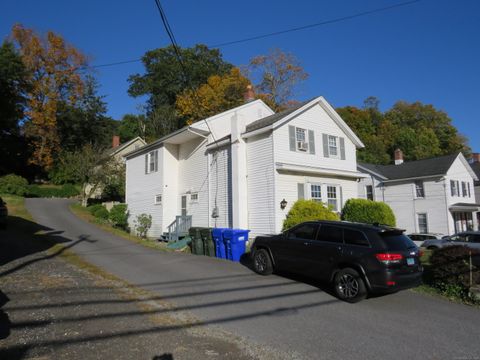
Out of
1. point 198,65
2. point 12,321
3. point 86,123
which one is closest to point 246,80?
point 198,65

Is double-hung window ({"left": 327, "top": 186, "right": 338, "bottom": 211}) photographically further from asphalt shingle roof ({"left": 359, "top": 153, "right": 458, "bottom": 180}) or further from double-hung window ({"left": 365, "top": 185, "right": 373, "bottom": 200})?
double-hung window ({"left": 365, "top": 185, "right": 373, "bottom": 200})

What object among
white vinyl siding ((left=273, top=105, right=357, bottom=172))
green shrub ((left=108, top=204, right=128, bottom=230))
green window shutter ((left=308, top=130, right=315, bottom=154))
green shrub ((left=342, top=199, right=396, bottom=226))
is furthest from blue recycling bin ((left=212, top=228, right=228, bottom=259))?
green shrub ((left=108, top=204, right=128, bottom=230))

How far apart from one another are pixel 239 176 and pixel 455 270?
9993 millimetres

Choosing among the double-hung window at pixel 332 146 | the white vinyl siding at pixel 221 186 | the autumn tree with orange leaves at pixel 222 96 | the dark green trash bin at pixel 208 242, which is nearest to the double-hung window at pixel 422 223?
the double-hung window at pixel 332 146

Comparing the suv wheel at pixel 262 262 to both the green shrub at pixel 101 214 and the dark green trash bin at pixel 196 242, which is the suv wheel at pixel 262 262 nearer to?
the dark green trash bin at pixel 196 242

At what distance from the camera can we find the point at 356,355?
507 cm

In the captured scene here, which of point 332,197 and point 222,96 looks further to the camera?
point 222,96

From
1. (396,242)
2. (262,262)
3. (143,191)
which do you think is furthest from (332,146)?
(143,191)

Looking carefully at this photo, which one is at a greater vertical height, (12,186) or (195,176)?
(12,186)

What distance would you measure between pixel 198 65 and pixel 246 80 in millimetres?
11409

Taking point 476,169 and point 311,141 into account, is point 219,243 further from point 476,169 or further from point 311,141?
point 476,169

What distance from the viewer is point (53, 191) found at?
41500 mm

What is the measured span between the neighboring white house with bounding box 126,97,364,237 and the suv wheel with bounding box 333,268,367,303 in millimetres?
7575

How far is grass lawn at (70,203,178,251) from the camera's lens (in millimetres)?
17092
